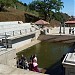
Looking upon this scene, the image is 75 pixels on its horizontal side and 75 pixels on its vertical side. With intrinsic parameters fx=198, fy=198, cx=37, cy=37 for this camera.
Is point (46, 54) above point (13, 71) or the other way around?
the other way around

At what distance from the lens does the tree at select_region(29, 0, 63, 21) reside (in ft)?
186

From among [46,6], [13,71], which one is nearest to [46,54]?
[13,71]

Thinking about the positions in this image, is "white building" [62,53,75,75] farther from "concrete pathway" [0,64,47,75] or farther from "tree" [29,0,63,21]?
"tree" [29,0,63,21]

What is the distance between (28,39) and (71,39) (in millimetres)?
7052

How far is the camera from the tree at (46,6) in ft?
186

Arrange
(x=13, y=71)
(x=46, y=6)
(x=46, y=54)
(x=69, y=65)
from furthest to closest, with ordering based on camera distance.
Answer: (x=46, y=6), (x=46, y=54), (x=13, y=71), (x=69, y=65)

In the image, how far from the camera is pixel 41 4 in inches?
2245

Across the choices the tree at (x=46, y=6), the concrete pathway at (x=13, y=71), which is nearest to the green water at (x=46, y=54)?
the concrete pathway at (x=13, y=71)

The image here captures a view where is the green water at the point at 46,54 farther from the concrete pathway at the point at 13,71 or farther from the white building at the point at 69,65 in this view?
the white building at the point at 69,65

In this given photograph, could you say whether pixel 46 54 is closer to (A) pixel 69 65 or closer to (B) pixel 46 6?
(A) pixel 69 65

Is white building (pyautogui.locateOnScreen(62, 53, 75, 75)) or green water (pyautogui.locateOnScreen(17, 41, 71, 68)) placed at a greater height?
Answer: white building (pyautogui.locateOnScreen(62, 53, 75, 75))

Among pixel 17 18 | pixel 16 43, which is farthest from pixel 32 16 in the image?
pixel 16 43

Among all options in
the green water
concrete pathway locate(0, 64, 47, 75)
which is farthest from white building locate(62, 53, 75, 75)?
the green water

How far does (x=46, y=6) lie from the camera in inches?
2233
